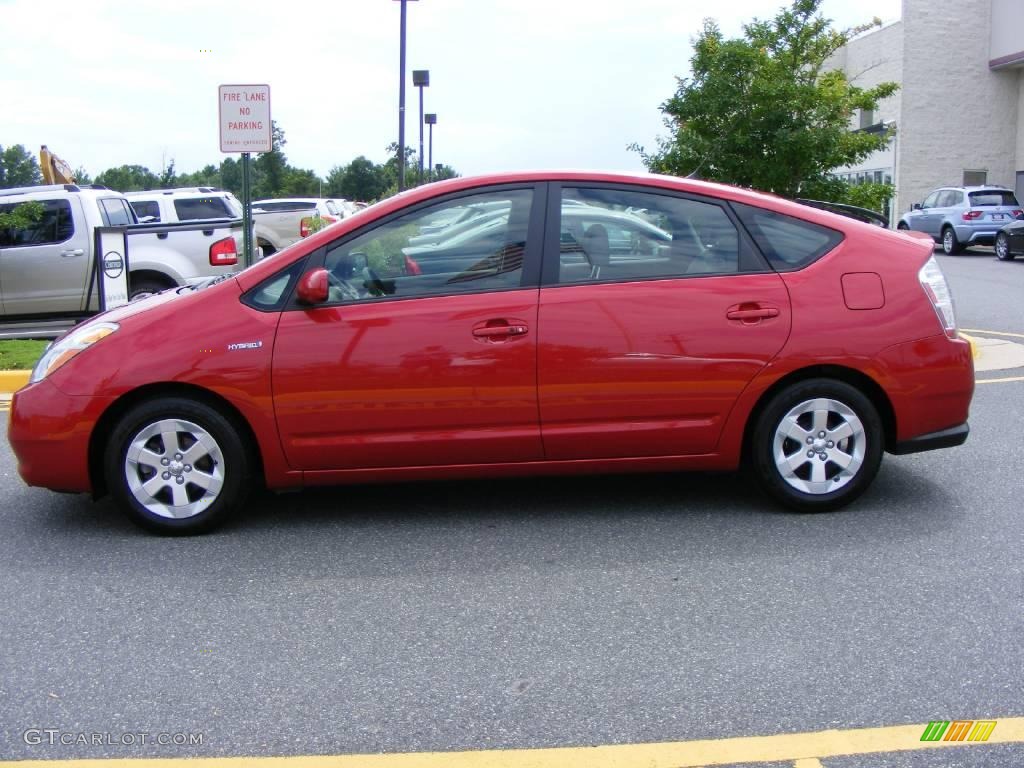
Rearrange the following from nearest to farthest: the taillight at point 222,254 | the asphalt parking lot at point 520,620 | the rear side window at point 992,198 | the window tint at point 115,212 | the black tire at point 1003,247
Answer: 1. the asphalt parking lot at point 520,620
2. the taillight at point 222,254
3. the window tint at point 115,212
4. the black tire at point 1003,247
5. the rear side window at point 992,198

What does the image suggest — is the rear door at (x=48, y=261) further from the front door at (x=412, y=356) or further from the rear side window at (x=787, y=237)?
the rear side window at (x=787, y=237)

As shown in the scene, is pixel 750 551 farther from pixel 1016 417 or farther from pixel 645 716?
pixel 1016 417

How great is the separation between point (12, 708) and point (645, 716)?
2.01 meters

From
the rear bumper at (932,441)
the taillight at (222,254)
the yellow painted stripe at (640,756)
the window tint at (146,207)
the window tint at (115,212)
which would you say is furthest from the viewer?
the window tint at (146,207)

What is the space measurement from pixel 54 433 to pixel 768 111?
376 inches

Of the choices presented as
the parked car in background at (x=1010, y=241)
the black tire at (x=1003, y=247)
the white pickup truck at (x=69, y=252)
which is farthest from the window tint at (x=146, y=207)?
the black tire at (x=1003, y=247)

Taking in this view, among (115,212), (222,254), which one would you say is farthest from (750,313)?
(115,212)

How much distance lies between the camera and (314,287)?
5.09 metres

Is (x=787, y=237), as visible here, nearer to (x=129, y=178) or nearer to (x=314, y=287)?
(x=314, y=287)

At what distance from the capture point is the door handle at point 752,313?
526cm

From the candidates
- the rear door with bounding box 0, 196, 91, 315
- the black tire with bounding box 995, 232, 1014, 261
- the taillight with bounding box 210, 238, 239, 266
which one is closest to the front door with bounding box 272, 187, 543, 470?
the taillight with bounding box 210, 238, 239, 266

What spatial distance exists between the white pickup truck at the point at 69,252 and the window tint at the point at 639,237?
8.32 metres

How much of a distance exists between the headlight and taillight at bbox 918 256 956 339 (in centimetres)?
390

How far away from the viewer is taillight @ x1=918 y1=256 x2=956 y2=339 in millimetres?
5387
